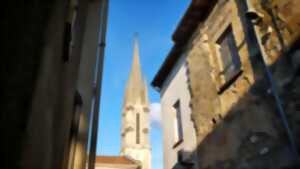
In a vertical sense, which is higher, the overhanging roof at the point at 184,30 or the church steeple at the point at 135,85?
the church steeple at the point at 135,85

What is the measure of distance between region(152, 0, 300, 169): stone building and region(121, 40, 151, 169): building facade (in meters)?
33.7

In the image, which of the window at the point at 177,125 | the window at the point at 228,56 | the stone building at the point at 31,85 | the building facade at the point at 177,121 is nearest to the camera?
the stone building at the point at 31,85

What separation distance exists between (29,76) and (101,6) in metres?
3.20

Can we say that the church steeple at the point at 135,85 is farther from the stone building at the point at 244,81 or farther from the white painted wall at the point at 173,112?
the stone building at the point at 244,81

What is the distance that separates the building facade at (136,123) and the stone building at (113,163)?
16536mm

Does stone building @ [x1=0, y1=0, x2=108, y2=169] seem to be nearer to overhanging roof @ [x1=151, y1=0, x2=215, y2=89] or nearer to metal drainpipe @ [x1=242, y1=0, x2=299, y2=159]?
metal drainpipe @ [x1=242, y1=0, x2=299, y2=159]

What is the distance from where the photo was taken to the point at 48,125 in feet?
3.79

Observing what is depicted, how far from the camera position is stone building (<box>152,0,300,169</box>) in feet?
12.0

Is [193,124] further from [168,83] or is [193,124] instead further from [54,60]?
[54,60]

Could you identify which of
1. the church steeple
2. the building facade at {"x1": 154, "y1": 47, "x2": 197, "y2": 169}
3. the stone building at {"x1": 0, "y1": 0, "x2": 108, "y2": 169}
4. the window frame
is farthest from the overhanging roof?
the church steeple

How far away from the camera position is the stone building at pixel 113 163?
19859 millimetres

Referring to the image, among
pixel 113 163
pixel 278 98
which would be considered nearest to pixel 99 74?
pixel 278 98

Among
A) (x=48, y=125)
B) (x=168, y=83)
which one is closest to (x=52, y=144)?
(x=48, y=125)

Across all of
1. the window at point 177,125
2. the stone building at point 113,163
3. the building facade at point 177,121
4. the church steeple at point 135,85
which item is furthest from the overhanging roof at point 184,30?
the church steeple at point 135,85
